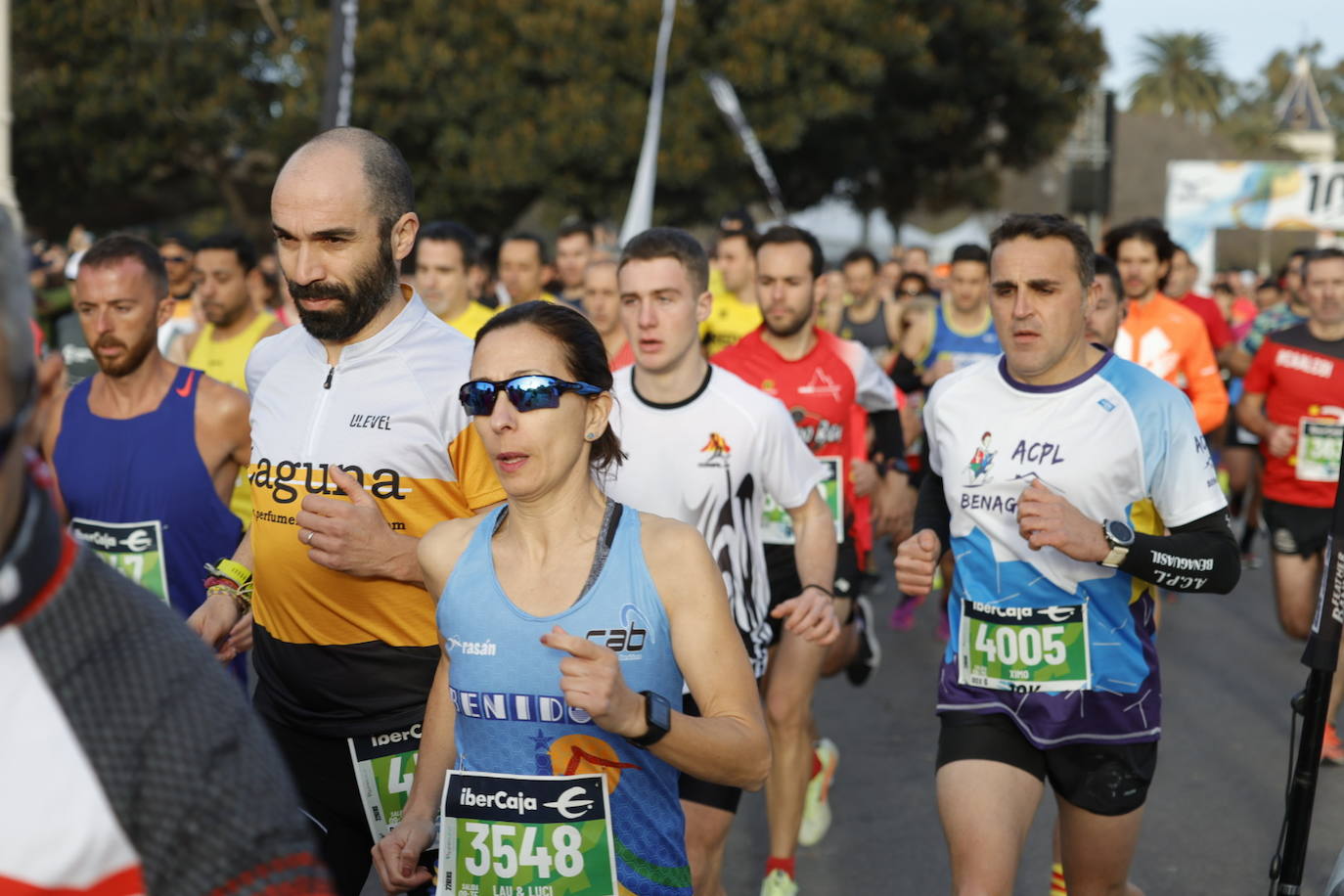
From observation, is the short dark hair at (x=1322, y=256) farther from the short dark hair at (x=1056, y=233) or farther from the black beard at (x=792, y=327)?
the short dark hair at (x=1056, y=233)

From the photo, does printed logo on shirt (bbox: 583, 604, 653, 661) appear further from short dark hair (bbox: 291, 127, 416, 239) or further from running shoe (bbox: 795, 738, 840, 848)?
running shoe (bbox: 795, 738, 840, 848)

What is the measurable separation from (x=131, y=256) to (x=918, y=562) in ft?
8.86

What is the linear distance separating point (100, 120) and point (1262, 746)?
27.9 metres

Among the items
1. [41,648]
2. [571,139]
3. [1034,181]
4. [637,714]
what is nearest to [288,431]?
[637,714]

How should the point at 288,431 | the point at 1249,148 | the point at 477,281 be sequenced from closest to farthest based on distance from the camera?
the point at 288,431 < the point at 477,281 < the point at 1249,148

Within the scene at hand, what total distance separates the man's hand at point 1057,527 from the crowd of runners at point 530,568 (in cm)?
1

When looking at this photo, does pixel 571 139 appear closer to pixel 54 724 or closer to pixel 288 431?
pixel 288 431

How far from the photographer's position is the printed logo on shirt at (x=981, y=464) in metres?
4.13

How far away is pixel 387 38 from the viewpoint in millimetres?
26094

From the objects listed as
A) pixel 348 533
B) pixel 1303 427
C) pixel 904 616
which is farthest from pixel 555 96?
pixel 348 533

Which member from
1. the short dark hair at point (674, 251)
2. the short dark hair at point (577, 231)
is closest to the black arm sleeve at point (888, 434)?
the short dark hair at point (674, 251)

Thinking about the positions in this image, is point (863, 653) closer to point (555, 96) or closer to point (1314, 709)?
point (1314, 709)

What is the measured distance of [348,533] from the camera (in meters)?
3.15

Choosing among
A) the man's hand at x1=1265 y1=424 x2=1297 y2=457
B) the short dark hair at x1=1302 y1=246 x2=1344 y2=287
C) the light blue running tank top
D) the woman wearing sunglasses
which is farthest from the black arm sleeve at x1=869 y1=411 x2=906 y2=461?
the light blue running tank top
